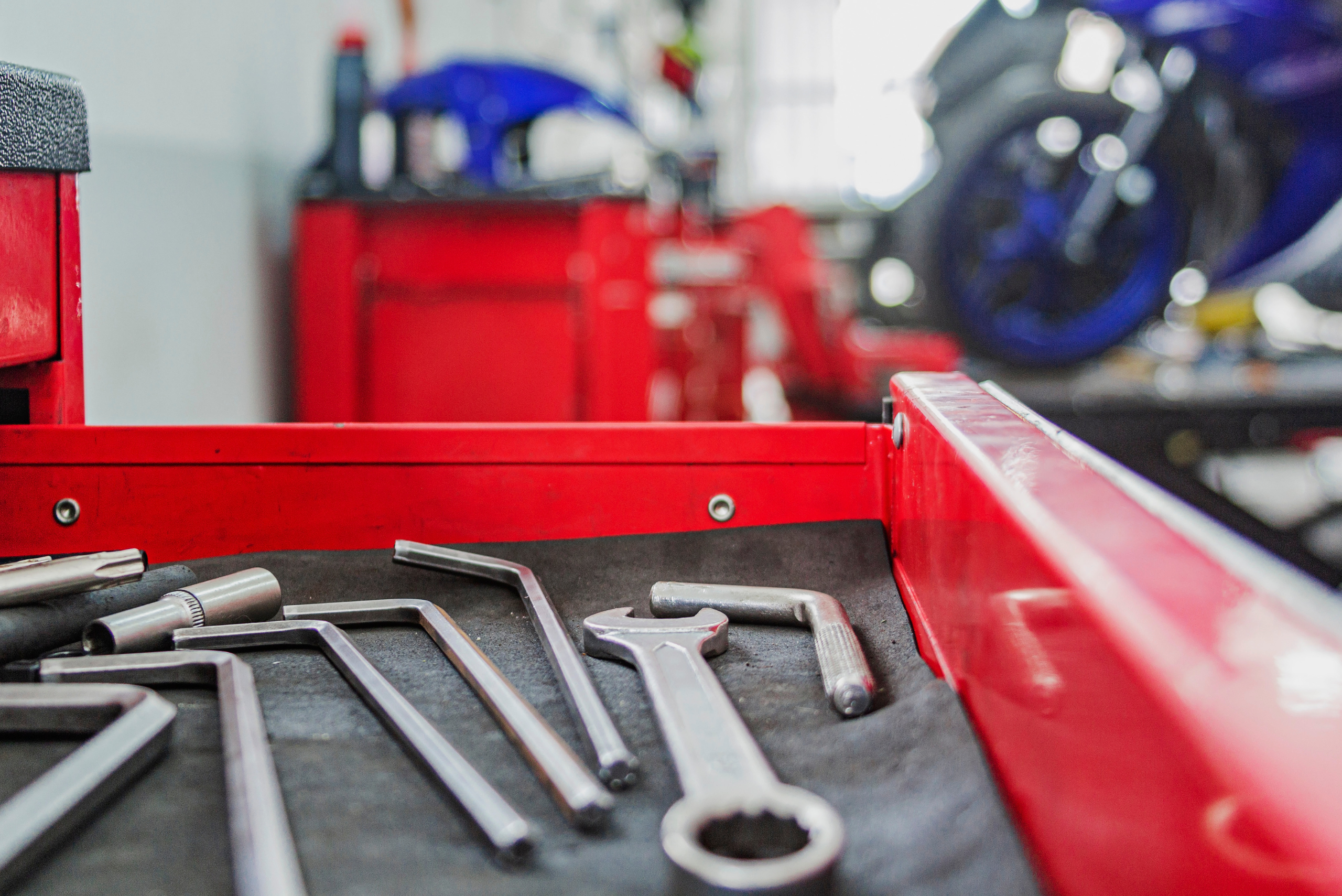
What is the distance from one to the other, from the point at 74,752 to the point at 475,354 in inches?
63.3

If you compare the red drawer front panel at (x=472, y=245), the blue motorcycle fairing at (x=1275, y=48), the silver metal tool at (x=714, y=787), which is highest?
the blue motorcycle fairing at (x=1275, y=48)

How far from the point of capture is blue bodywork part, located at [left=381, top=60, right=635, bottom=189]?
2.17 meters

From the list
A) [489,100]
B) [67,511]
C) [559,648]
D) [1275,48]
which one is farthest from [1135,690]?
[1275,48]

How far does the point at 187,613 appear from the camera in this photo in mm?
698

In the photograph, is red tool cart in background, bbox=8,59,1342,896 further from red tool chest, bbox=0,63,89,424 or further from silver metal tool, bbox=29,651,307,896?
A: silver metal tool, bbox=29,651,307,896

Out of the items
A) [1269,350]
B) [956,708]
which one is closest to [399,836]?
[956,708]

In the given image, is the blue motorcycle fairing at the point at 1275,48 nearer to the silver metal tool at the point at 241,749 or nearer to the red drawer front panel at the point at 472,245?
→ the red drawer front panel at the point at 472,245

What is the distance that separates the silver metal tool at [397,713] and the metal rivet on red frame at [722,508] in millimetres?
327

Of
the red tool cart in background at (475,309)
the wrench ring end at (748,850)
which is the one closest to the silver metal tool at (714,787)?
the wrench ring end at (748,850)

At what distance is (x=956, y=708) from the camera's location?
20.4 inches

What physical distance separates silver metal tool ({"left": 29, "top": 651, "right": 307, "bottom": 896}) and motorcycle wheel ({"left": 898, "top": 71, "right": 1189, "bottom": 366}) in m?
2.04

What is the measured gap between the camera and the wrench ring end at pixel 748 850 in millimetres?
344

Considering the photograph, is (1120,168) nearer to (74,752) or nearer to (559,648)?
(559,648)

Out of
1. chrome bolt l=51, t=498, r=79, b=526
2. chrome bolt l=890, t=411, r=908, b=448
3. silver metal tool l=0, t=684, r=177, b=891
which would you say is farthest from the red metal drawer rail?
chrome bolt l=51, t=498, r=79, b=526
